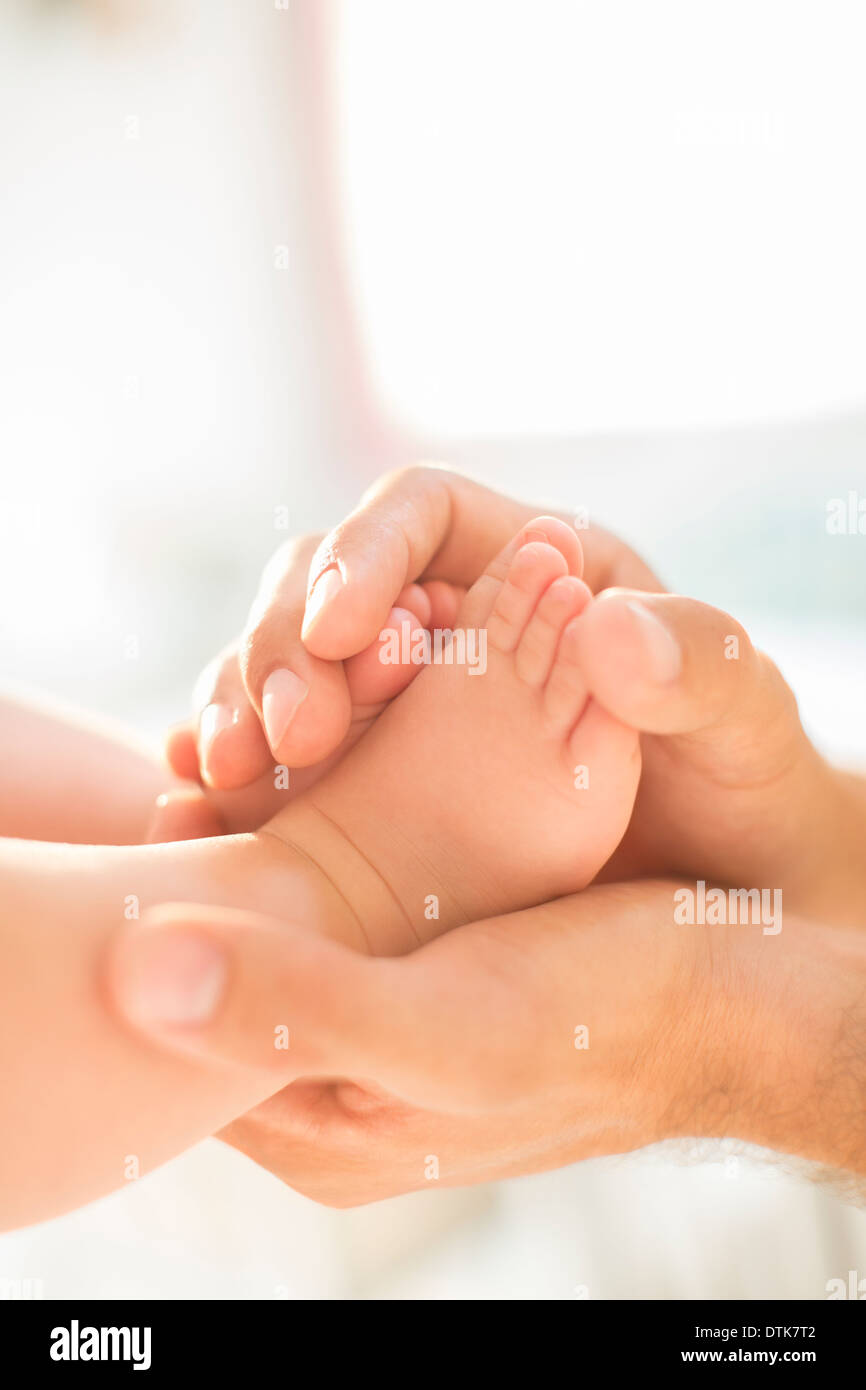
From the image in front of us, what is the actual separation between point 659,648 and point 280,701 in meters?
0.28

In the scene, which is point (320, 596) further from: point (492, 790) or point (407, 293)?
point (407, 293)

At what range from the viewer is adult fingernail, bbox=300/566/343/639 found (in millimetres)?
849

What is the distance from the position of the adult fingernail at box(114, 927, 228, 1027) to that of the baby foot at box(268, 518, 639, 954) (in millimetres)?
248

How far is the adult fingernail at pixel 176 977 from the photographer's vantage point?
22.2 inches

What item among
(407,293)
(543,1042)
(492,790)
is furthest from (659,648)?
(407,293)

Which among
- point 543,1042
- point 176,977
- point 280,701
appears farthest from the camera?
point 280,701

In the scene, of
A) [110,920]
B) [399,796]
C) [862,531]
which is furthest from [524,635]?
A: [862,531]

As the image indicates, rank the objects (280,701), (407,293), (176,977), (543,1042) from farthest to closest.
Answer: (407,293), (280,701), (543,1042), (176,977)

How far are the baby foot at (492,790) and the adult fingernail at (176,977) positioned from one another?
25cm

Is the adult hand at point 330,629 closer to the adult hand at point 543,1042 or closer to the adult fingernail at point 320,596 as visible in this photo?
the adult fingernail at point 320,596

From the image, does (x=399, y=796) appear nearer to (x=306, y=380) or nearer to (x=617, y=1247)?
(x=617, y=1247)

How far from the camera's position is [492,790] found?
0.84m

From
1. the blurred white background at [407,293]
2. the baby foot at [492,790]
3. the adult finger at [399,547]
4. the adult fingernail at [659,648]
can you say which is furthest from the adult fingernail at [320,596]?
the blurred white background at [407,293]
